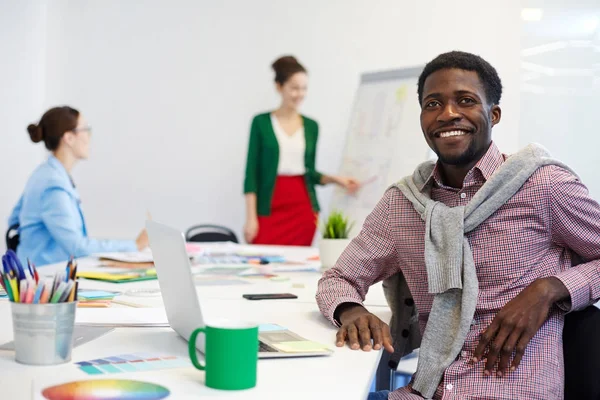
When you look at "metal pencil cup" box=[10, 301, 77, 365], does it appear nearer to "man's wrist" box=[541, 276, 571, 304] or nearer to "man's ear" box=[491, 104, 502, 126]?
"man's wrist" box=[541, 276, 571, 304]

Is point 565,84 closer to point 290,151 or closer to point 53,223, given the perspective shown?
point 290,151

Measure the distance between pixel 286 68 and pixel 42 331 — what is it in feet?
11.3

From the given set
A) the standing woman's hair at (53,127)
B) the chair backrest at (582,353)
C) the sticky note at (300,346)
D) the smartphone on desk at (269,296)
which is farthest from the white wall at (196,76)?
the sticky note at (300,346)

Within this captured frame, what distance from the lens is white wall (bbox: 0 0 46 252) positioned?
16.0 feet

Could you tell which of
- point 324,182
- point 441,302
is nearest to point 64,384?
point 441,302

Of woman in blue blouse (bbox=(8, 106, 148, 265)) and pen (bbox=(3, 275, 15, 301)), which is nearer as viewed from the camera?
pen (bbox=(3, 275, 15, 301))

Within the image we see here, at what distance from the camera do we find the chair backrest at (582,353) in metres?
1.42

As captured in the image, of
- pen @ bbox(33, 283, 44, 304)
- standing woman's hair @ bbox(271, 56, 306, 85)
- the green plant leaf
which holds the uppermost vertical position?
standing woman's hair @ bbox(271, 56, 306, 85)

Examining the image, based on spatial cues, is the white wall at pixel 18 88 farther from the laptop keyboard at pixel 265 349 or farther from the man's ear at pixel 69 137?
the laptop keyboard at pixel 265 349

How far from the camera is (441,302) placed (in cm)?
156

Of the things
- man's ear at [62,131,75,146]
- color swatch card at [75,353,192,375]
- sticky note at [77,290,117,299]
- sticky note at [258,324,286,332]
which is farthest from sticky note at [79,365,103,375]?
man's ear at [62,131,75,146]

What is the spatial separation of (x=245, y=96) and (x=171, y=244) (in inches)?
165

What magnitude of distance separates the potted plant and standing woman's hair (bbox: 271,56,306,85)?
204 cm

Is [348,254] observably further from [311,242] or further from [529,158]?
[311,242]
